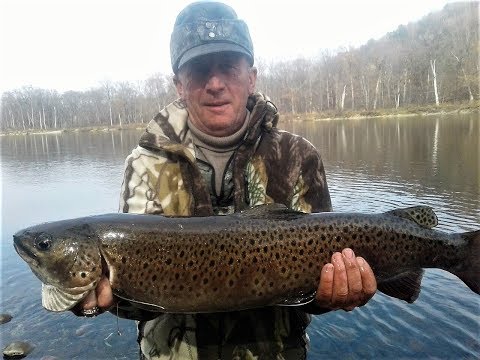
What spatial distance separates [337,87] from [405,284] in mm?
101302

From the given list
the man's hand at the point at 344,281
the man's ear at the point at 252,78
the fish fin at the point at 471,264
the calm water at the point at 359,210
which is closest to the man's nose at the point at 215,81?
the man's ear at the point at 252,78

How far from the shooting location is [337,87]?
99750mm

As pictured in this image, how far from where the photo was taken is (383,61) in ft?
321

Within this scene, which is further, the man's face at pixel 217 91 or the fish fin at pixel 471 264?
the man's face at pixel 217 91

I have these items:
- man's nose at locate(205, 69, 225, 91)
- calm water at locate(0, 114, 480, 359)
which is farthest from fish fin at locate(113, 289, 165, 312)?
calm water at locate(0, 114, 480, 359)

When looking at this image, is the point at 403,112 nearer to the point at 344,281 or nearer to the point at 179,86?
the point at 179,86

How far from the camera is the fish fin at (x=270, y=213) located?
3.30 meters

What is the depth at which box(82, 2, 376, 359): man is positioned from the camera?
3.54 meters

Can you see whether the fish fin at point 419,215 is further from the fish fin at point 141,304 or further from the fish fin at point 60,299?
the fish fin at point 60,299

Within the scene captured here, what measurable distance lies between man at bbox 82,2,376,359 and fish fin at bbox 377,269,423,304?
0.60 m

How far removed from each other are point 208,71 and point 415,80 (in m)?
90.9

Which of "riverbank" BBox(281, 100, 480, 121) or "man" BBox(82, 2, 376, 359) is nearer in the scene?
"man" BBox(82, 2, 376, 359)

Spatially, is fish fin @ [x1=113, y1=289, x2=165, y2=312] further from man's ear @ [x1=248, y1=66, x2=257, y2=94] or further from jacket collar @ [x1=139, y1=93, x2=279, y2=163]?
man's ear @ [x1=248, y1=66, x2=257, y2=94]

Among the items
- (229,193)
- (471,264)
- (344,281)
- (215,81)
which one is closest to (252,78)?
(215,81)
